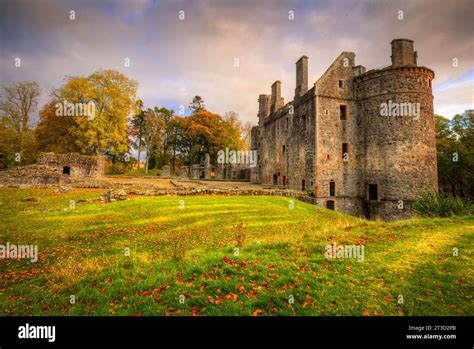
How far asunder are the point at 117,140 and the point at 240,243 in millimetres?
32286

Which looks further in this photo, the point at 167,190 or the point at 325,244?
the point at 167,190

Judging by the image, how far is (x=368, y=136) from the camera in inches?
1025

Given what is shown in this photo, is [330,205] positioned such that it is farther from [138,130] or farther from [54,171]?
[138,130]

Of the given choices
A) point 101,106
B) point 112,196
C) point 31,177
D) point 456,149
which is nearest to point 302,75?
point 456,149

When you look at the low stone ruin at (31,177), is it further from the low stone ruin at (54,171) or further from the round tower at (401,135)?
the round tower at (401,135)

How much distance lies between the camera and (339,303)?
182 inches

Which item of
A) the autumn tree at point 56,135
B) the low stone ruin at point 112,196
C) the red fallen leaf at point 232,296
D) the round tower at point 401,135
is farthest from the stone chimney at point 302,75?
the autumn tree at point 56,135

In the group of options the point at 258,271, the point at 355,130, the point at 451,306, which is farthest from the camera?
the point at 355,130

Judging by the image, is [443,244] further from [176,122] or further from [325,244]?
[176,122]

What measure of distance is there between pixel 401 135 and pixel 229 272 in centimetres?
2593

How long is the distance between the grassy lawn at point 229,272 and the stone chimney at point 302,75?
847 inches

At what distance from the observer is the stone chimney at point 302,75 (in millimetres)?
Result: 27688

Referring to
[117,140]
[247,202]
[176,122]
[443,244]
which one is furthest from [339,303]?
[176,122]

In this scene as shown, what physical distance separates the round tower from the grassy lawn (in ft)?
47.0
